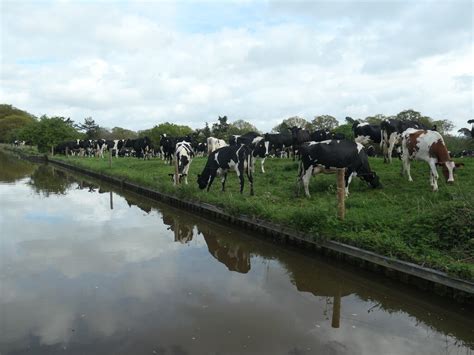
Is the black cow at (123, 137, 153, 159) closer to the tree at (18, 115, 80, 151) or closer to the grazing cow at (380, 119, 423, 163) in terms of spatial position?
the tree at (18, 115, 80, 151)

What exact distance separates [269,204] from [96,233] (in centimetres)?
463

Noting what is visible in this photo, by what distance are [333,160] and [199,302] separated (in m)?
7.18

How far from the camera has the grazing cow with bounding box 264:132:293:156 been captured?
2000 centimetres

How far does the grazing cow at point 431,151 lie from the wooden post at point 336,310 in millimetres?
5969

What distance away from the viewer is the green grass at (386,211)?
23.7 feet

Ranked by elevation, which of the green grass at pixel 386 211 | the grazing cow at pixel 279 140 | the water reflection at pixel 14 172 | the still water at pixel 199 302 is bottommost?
the water reflection at pixel 14 172

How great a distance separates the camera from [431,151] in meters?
11.6


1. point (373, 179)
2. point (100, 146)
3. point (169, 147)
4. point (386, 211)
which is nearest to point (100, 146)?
point (100, 146)

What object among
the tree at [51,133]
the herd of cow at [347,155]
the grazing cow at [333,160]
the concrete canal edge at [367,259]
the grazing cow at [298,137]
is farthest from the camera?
the tree at [51,133]

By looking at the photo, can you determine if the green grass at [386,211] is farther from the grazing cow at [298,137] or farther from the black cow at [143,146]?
the black cow at [143,146]

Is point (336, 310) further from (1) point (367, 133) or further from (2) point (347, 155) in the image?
(1) point (367, 133)

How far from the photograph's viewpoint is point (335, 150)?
1220 cm

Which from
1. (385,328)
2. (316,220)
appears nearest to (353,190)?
(316,220)

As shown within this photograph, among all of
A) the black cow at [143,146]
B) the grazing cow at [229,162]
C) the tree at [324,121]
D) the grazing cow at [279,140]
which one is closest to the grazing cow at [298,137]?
the grazing cow at [279,140]
